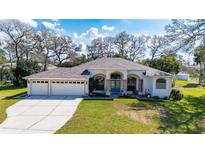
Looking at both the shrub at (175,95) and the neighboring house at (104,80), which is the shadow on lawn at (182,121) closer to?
the shrub at (175,95)

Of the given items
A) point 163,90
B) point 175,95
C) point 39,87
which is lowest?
point 175,95

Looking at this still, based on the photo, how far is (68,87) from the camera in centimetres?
1994

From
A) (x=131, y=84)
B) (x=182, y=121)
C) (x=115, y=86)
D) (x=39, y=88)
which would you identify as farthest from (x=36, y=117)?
(x=131, y=84)

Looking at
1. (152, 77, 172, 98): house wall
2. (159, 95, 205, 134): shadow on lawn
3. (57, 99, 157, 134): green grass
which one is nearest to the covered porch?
(152, 77, 172, 98): house wall

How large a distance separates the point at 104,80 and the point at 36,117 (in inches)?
439

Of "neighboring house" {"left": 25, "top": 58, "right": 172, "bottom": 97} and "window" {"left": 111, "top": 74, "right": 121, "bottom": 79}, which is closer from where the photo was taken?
"neighboring house" {"left": 25, "top": 58, "right": 172, "bottom": 97}

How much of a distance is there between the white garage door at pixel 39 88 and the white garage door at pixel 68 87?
75 cm

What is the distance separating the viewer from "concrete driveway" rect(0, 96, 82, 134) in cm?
945

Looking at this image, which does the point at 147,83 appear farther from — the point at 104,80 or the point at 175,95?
the point at 104,80

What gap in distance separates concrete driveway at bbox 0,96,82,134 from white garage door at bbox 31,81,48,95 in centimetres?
413

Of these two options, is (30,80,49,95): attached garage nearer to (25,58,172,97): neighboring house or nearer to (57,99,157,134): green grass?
(25,58,172,97): neighboring house
